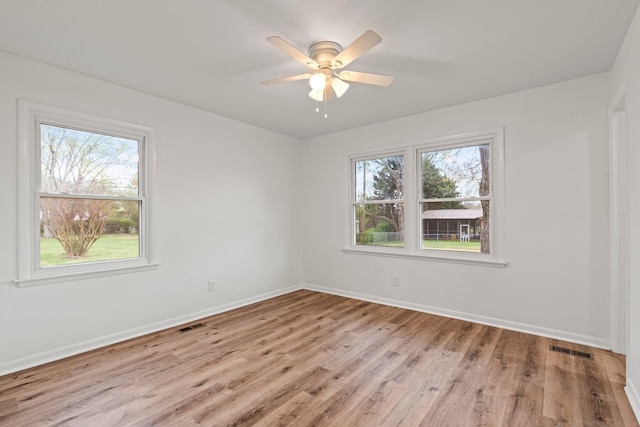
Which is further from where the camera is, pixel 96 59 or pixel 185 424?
pixel 96 59

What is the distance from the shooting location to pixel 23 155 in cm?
250

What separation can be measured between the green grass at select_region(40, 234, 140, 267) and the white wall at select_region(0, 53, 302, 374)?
212mm

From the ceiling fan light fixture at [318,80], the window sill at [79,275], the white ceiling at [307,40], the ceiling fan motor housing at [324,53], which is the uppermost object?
the white ceiling at [307,40]

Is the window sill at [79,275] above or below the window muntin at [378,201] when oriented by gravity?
below

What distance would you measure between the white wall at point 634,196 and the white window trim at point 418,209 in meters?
1.22

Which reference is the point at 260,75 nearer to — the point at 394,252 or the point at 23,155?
the point at 23,155

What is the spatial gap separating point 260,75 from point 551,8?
219 cm

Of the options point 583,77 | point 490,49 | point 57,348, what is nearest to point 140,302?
point 57,348

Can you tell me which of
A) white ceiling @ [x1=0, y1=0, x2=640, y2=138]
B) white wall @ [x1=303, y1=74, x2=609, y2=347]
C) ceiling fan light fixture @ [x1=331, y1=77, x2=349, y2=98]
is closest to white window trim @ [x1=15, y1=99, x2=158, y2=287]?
white ceiling @ [x1=0, y1=0, x2=640, y2=138]

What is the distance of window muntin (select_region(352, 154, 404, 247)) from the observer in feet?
13.9

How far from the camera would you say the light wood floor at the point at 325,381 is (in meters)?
1.90

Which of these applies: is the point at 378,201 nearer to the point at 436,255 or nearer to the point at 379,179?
the point at 379,179

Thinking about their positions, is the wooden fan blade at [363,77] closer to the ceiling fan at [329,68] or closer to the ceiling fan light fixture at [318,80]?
the ceiling fan at [329,68]

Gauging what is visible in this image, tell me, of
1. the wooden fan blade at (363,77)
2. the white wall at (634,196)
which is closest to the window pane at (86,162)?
the wooden fan blade at (363,77)
